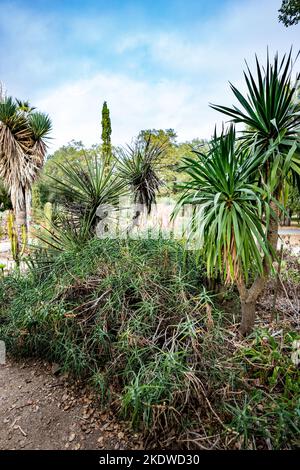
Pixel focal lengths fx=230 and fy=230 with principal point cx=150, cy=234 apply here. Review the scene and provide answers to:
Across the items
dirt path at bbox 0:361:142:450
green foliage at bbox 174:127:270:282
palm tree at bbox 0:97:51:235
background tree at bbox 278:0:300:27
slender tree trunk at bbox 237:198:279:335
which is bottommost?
dirt path at bbox 0:361:142:450

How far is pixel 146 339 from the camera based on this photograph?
1.90m

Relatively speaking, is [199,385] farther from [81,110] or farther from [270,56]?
Result: [81,110]

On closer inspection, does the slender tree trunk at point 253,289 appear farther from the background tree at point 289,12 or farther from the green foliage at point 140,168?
the background tree at point 289,12

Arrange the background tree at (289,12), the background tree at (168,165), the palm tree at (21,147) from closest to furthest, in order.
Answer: the background tree at (168,165), the background tree at (289,12), the palm tree at (21,147)

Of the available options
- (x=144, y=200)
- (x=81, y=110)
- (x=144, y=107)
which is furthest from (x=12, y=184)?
(x=144, y=107)

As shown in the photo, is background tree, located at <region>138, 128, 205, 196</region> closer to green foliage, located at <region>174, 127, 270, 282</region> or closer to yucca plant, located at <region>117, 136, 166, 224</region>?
yucca plant, located at <region>117, 136, 166, 224</region>

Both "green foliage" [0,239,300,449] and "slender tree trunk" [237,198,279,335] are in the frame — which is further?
"slender tree trunk" [237,198,279,335]

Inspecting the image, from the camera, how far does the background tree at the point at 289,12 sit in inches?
191

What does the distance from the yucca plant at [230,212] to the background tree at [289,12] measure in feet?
16.5

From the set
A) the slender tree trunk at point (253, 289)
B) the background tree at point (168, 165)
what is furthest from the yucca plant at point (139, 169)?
the slender tree trunk at point (253, 289)

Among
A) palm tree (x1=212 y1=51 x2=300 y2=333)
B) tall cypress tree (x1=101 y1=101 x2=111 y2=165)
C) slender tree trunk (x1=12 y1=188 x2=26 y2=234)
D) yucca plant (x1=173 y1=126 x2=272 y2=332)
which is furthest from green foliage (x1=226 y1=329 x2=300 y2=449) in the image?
tall cypress tree (x1=101 y1=101 x2=111 y2=165)

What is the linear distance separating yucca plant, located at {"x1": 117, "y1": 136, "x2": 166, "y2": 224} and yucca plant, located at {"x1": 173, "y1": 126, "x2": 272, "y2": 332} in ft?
6.21

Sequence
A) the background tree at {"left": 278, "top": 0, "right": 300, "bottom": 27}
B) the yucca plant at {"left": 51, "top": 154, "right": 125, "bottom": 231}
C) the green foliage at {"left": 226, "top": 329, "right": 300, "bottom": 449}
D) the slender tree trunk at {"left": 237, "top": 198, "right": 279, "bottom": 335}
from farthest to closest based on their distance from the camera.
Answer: the background tree at {"left": 278, "top": 0, "right": 300, "bottom": 27}, the yucca plant at {"left": 51, "top": 154, "right": 125, "bottom": 231}, the slender tree trunk at {"left": 237, "top": 198, "right": 279, "bottom": 335}, the green foliage at {"left": 226, "top": 329, "right": 300, "bottom": 449}

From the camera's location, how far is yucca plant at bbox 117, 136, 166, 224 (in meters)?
3.92
